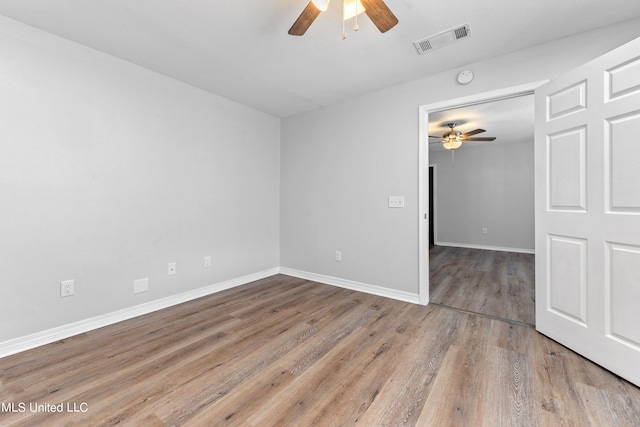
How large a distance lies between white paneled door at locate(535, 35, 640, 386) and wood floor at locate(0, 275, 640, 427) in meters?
0.21

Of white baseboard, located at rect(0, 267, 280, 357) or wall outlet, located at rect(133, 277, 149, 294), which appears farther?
wall outlet, located at rect(133, 277, 149, 294)

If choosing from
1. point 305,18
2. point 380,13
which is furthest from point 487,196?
point 305,18

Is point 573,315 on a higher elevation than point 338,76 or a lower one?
lower

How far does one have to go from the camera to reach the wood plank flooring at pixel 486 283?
8.70 ft

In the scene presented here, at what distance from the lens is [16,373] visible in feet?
5.42

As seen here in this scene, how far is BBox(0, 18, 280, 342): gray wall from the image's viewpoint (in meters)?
1.91

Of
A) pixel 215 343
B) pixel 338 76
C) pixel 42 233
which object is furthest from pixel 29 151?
pixel 338 76

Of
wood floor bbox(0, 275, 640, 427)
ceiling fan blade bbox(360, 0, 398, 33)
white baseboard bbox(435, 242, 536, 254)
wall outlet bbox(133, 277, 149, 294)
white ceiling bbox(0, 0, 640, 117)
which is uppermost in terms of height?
white ceiling bbox(0, 0, 640, 117)

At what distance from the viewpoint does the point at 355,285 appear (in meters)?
3.24

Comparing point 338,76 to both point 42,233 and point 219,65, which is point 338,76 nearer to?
point 219,65

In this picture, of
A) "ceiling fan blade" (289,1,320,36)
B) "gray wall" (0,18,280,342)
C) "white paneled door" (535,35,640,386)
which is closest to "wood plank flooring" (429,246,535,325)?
"white paneled door" (535,35,640,386)

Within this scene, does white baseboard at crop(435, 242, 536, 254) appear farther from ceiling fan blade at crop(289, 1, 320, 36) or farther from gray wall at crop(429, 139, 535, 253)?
ceiling fan blade at crop(289, 1, 320, 36)

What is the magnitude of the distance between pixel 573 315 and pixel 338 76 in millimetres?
2779

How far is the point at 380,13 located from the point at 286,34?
0.83 meters
